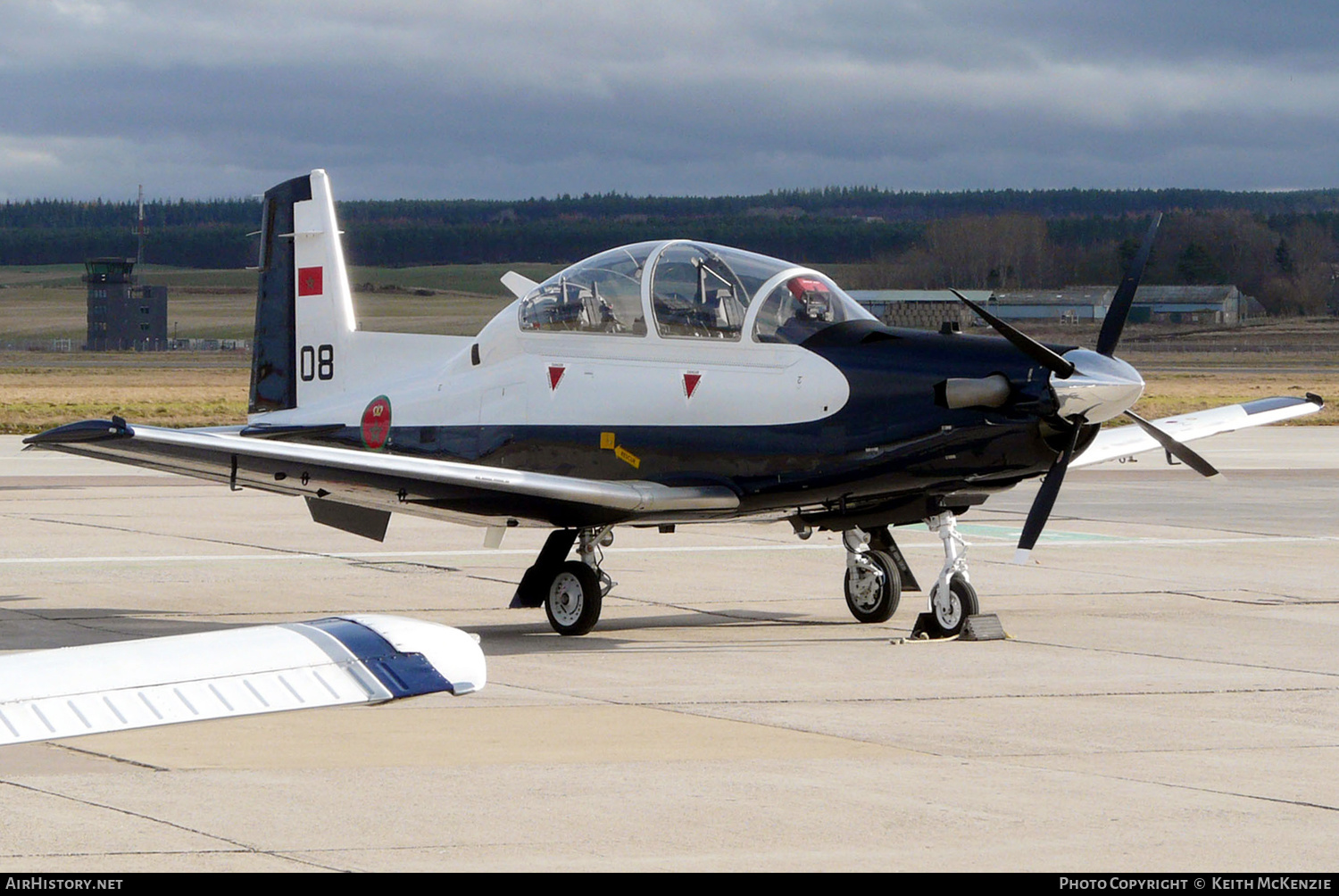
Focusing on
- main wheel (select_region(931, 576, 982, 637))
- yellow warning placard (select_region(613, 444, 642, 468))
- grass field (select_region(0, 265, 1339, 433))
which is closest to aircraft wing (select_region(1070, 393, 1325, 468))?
main wheel (select_region(931, 576, 982, 637))

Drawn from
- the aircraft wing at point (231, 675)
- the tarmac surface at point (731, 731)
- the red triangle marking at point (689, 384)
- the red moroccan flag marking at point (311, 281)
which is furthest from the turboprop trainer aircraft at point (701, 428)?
the aircraft wing at point (231, 675)

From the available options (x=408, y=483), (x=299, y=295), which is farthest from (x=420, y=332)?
(x=408, y=483)

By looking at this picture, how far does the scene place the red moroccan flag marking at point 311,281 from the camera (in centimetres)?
1574

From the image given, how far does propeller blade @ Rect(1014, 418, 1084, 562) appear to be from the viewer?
439 inches

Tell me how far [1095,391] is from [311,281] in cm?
783

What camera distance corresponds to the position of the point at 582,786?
7512 mm

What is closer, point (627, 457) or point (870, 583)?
point (627, 457)

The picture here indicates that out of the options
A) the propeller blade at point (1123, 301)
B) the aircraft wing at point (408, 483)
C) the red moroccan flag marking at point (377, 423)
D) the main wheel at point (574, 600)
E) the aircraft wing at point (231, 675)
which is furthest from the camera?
the red moroccan flag marking at point (377, 423)

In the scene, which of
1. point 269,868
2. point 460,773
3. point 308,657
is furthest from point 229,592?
point 308,657

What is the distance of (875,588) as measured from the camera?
43.2ft

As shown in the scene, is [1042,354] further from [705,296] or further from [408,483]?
[408,483]

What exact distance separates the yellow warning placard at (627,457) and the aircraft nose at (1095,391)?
315 cm

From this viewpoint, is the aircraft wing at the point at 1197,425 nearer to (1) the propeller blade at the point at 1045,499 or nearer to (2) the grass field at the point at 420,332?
(1) the propeller blade at the point at 1045,499

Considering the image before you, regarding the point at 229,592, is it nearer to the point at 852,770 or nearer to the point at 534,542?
the point at 534,542
